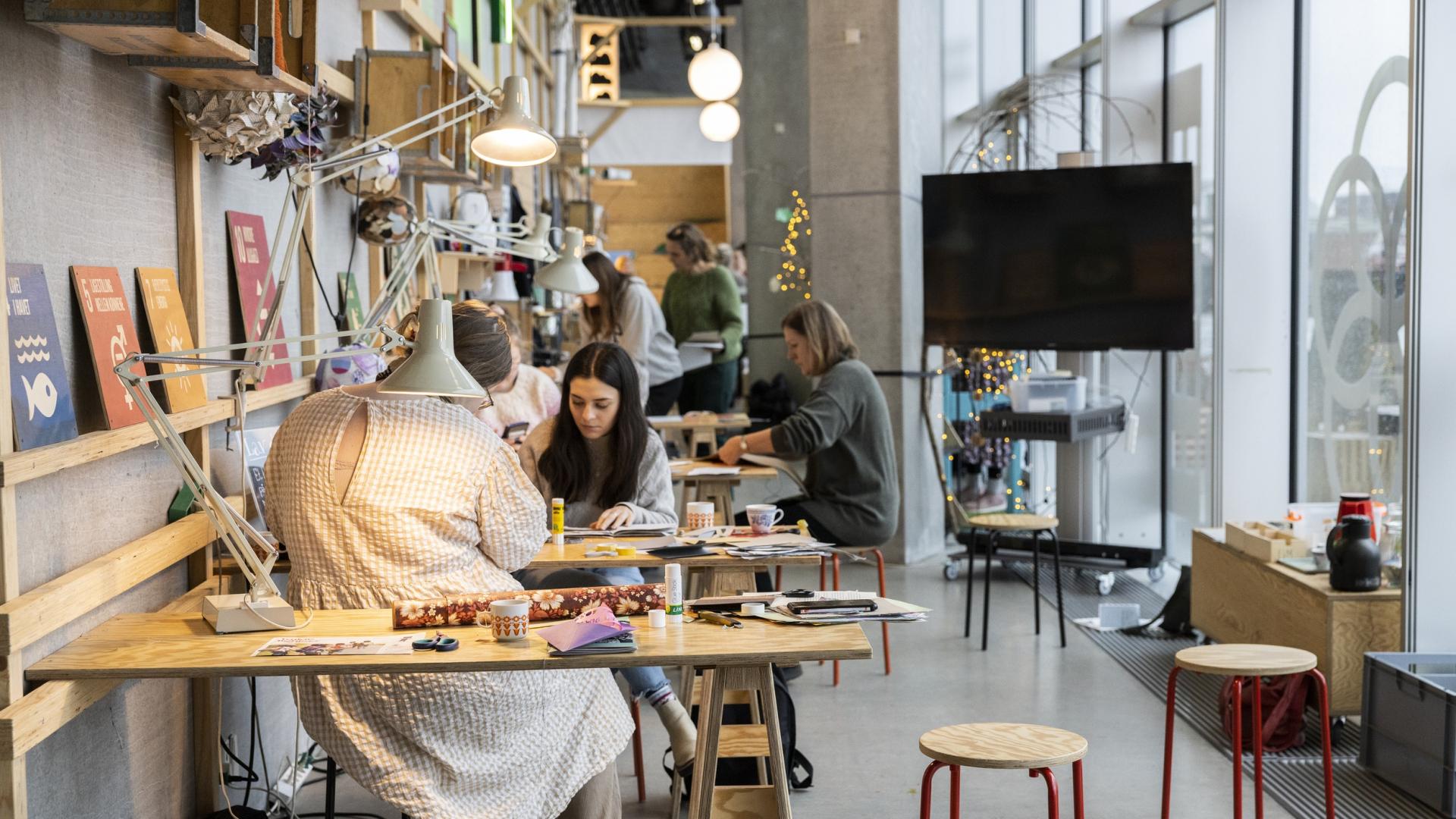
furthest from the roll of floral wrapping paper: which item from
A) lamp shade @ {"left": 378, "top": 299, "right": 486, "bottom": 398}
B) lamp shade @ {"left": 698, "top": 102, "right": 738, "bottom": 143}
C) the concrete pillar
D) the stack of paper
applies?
lamp shade @ {"left": 698, "top": 102, "right": 738, "bottom": 143}

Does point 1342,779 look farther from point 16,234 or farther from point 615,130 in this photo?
point 615,130

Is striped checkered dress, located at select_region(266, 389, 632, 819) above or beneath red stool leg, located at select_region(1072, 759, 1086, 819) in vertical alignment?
above

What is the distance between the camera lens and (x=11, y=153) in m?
2.36

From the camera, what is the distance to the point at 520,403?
5.41 metres

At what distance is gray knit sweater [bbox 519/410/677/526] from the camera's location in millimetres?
4137

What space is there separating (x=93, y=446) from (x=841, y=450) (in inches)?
132

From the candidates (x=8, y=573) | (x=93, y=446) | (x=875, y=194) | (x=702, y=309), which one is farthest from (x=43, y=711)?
(x=702, y=309)

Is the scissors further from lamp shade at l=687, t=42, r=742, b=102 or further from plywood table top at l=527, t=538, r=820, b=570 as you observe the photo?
lamp shade at l=687, t=42, r=742, b=102

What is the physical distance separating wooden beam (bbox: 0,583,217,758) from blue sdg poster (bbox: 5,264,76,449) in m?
0.43

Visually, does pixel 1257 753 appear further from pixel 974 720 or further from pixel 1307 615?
pixel 974 720

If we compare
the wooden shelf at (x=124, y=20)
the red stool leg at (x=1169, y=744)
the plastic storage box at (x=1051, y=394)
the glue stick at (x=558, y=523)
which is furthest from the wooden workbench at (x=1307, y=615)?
the wooden shelf at (x=124, y=20)

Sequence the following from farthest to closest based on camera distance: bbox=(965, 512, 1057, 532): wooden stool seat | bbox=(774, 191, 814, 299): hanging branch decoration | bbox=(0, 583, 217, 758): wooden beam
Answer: bbox=(774, 191, 814, 299): hanging branch decoration, bbox=(965, 512, 1057, 532): wooden stool seat, bbox=(0, 583, 217, 758): wooden beam

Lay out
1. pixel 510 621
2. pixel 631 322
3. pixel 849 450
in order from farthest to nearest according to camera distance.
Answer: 1. pixel 631 322
2. pixel 849 450
3. pixel 510 621

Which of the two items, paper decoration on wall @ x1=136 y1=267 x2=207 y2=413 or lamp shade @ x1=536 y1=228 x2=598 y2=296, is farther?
lamp shade @ x1=536 y1=228 x2=598 y2=296
